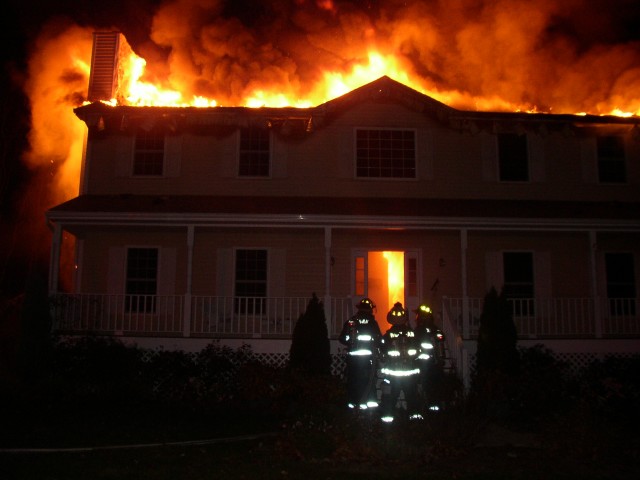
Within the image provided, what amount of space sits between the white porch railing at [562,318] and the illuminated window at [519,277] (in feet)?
0.38

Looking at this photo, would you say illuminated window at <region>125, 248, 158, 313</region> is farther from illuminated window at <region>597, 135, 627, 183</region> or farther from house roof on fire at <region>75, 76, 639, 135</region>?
illuminated window at <region>597, 135, 627, 183</region>

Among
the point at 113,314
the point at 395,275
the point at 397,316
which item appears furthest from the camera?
the point at 395,275

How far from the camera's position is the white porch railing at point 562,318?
13180 mm

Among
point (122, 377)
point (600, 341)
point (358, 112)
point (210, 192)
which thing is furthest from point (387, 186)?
point (122, 377)

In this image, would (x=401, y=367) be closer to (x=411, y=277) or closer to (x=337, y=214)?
(x=337, y=214)

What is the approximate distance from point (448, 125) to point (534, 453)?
9.60 m

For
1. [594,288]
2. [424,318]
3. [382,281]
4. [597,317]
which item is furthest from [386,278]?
[424,318]

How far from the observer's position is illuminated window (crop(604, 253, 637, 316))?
49.0 feet

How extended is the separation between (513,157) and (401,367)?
872 centimetres

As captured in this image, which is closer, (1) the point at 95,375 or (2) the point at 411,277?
(1) the point at 95,375

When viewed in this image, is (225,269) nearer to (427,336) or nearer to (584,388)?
(427,336)

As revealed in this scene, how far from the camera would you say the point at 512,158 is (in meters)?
15.6

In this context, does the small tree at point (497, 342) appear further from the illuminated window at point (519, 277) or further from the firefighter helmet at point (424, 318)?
the illuminated window at point (519, 277)

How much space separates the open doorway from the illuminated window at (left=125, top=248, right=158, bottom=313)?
16.4 ft
